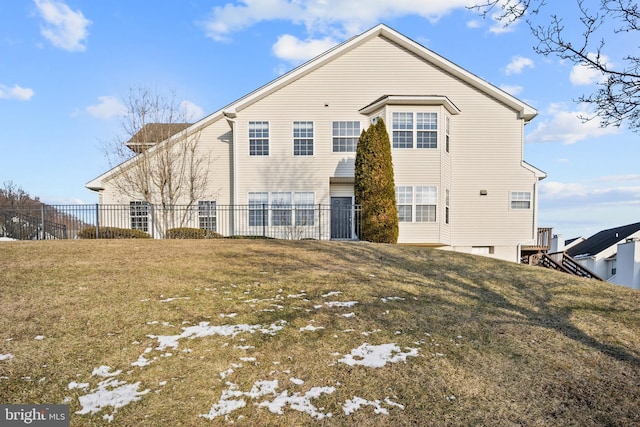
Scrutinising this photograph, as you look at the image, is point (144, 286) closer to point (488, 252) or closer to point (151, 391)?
point (151, 391)

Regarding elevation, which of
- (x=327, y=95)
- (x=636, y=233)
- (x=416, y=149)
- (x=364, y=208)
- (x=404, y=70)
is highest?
(x=404, y=70)

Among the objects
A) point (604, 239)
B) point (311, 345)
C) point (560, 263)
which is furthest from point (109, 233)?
point (604, 239)

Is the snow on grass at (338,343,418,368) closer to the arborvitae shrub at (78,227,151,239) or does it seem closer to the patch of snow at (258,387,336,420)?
the patch of snow at (258,387,336,420)

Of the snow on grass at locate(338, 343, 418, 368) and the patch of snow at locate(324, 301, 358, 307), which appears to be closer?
the snow on grass at locate(338, 343, 418, 368)

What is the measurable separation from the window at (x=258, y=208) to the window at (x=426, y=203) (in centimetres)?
676

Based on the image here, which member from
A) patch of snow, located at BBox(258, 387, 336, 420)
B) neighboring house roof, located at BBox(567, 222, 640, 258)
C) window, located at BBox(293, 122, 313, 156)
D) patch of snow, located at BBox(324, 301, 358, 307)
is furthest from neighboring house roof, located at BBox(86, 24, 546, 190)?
neighboring house roof, located at BBox(567, 222, 640, 258)

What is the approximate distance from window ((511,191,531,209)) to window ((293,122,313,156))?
379 inches

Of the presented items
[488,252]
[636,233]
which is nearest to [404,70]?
[488,252]

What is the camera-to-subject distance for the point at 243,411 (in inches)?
180

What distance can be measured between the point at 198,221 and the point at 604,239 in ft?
130

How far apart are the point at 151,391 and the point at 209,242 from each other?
364 inches

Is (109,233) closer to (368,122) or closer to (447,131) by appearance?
(368,122)

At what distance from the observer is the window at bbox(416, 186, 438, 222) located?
1764 centimetres

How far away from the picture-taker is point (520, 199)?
1892 centimetres
